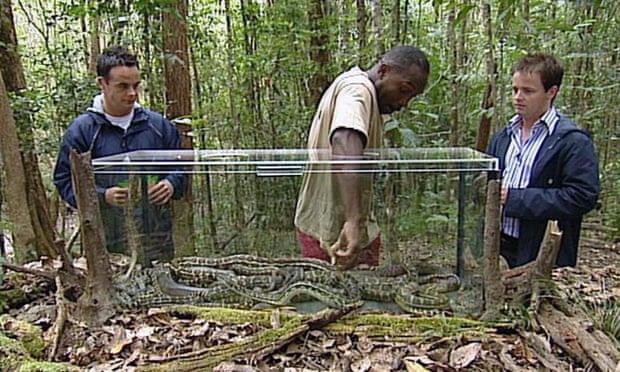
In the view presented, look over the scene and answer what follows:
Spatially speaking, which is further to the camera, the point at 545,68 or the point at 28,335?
the point at 545,68

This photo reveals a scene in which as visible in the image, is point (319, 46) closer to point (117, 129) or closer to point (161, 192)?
point (117, 129)

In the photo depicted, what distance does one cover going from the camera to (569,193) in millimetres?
2047

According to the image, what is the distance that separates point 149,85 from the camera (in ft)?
14.9

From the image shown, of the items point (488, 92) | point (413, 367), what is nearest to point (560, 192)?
point (413, 367)

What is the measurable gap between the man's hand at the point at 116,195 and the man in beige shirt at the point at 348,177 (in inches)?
24.8

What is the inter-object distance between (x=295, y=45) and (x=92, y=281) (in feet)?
12.4

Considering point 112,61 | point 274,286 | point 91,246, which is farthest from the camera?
point 112,61

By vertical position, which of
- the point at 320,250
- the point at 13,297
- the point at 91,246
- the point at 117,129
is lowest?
the point at 13,297

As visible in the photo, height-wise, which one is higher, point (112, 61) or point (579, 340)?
point (112, 61)

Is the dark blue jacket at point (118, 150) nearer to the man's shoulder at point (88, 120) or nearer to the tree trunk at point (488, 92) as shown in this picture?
the man's shoulder at point (88, 120)

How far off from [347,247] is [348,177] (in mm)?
253

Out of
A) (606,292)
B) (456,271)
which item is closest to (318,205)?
(456,271)

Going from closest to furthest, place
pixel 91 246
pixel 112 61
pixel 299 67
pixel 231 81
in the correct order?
pixel 91 246
pixel 112 61
pixel 299 67
pixel 231 81

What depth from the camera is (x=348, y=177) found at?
177 cm
